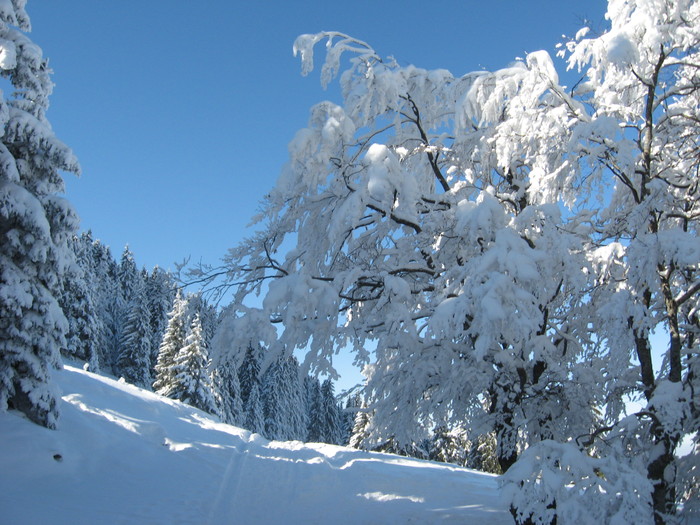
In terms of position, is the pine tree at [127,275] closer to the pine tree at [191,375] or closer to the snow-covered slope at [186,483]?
the pine tree at [191,375]

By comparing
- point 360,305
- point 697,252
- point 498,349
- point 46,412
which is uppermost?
point 697,252

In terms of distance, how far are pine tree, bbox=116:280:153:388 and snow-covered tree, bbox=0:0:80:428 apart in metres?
34.6

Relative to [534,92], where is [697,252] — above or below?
below

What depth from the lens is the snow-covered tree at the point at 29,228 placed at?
33.2ft

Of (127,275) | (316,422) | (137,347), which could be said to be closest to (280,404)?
(316,422)

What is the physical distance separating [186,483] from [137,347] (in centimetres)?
3687

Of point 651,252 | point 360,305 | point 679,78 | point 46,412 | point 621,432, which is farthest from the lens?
point 46,412

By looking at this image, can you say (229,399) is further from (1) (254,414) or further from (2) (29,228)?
(2) (29,228)

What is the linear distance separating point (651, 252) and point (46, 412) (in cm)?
1168

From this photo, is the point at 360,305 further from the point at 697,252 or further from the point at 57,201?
the point at 57,201

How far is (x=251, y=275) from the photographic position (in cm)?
704

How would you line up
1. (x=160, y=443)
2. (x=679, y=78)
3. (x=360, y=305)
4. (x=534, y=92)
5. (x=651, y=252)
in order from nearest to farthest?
(x=651, y=252) < (x=679, y=78) < (x=534, y=92) < (x=360, y=305) < (x=160, y=443)

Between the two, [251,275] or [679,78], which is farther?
[251,275]

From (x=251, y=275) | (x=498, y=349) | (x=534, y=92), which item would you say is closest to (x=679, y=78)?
(x=534, y=92)
